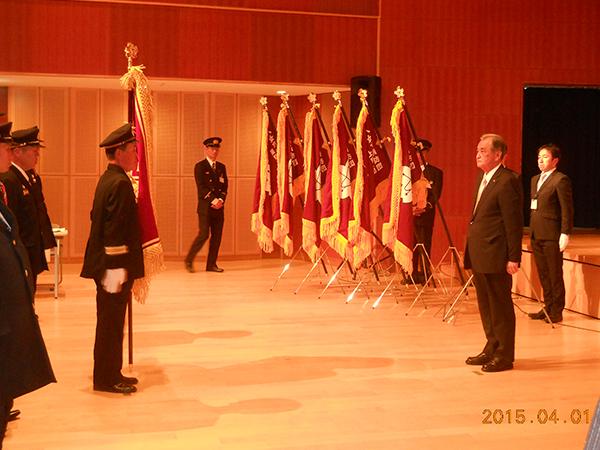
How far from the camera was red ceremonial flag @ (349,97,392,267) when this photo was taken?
28.1 ft

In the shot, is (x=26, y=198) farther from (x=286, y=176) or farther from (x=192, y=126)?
(x=192, y=126)

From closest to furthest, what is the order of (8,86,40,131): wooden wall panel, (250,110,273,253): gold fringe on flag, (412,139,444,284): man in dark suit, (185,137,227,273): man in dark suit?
(412,139,444,284): man in dark suit
(250,110,273,253): gold fringe on flag
(185,137,227,273): man in dark suit
(8,86,40,131): wooden wall panel

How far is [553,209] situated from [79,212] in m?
6.63

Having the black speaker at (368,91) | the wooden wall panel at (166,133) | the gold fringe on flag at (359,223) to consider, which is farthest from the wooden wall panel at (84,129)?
the gold fringe on flag at (359,223)

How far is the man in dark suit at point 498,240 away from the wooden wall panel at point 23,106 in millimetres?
7427

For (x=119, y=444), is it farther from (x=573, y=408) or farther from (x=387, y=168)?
(x=387, y=168)

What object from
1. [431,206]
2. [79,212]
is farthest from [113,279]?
[79,212]

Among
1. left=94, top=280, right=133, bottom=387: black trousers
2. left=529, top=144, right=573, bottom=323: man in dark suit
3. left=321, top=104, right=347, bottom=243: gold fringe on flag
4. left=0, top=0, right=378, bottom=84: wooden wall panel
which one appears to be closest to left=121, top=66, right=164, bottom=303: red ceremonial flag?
left=94, top=280, right=133, bottom=387: black trousers

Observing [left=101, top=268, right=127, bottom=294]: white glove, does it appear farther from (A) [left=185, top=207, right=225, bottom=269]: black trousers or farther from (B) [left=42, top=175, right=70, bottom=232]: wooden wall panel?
(B) [left=42, top=175, right=70, bottom=232]: wooden wall panel

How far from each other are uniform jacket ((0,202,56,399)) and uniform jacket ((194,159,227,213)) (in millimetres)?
7698

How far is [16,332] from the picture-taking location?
3.00 m

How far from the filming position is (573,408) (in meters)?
5.00

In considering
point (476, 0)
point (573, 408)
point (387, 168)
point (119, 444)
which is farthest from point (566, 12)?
point (119, 444)

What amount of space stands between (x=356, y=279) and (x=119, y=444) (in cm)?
596
